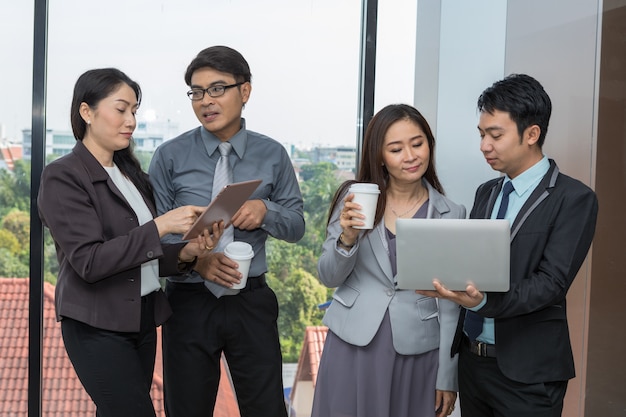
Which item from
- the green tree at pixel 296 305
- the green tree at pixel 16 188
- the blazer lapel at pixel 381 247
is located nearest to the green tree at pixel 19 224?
the green tree at pixel 16 188

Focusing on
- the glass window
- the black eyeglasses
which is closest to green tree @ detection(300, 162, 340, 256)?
the glass window

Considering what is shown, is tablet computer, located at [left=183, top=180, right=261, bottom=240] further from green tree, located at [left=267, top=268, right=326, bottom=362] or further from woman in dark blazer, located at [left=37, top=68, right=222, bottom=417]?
green tree, located at [left=267, top=268, right=326, bottom=362]

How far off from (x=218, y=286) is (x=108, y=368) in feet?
1.47

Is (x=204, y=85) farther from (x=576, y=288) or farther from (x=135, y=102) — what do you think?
(x=576, y=288)

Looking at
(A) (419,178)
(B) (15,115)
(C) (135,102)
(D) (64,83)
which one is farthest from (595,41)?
(B) (15,115)

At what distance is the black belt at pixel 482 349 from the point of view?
1.90m

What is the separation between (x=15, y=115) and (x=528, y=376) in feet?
7.60

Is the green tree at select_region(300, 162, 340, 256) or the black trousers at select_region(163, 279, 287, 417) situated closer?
the black trousers at select_region(163, 279, 287, 417)

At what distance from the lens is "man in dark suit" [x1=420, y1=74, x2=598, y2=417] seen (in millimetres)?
1789

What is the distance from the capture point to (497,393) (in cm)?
189

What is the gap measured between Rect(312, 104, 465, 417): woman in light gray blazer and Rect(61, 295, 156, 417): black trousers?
54cm

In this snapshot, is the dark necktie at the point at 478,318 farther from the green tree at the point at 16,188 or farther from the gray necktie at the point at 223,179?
the green tree at the point at 16,188

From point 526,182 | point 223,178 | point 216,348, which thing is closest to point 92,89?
point 223,178

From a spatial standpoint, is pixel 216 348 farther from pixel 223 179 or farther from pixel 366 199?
pixel 366 199
